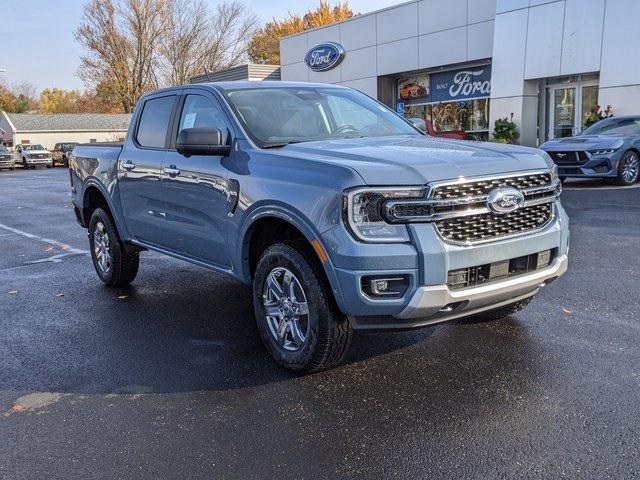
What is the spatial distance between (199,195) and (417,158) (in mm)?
1866

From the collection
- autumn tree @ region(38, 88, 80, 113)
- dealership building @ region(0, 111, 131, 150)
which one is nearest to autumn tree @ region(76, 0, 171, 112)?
dealership building @ region(0, 111, 131, 150)

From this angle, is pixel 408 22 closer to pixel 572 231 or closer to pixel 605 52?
pixel 605 52

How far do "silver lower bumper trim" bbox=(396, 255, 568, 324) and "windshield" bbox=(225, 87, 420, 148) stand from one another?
170cm

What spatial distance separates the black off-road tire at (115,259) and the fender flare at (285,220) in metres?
2.53

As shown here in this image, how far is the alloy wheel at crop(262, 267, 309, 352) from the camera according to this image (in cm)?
416

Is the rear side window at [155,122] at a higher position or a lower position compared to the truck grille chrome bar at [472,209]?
higher

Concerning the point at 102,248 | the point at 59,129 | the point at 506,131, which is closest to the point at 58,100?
the point at 59,129

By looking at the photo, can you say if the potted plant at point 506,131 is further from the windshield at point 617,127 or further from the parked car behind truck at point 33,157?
the parked car behind truck at point 33,157

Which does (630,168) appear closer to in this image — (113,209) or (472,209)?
(113,209)

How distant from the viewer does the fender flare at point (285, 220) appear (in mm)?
3760

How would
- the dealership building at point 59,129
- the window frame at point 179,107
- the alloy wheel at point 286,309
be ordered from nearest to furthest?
the alloy wheel at point 286,309 < the window frame at point 179,107 < the dealership building at point 59,129

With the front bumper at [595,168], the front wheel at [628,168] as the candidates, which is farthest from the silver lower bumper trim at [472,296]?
the front wheel at [628,168]

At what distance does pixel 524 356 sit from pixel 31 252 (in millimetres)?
7573

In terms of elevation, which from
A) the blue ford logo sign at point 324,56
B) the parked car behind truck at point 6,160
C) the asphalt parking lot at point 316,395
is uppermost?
the blue ford logo sign at point 324,56
